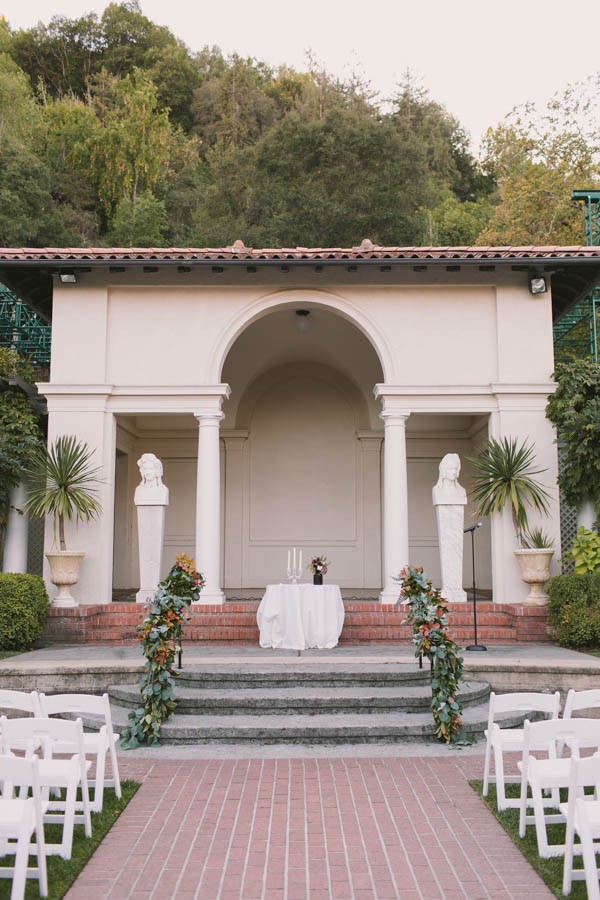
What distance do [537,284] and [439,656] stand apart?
6.32 meters

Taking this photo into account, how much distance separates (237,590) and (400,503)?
14.1 feet

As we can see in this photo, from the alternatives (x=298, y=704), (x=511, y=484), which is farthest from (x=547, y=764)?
(x=511, y=484)

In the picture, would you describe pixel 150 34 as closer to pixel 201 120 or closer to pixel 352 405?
pixel 201 120

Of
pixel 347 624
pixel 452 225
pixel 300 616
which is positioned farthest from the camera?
pixel 452 225

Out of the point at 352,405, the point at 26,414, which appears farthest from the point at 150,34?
the point at 26,414

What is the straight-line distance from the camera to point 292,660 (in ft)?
27.5

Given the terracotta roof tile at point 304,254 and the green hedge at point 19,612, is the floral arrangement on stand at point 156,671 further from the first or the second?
the terracotta roof tile at point 304,254

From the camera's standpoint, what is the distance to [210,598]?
34.7 feet

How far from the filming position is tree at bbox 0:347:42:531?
1048 cm

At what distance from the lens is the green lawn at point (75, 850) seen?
3.99m

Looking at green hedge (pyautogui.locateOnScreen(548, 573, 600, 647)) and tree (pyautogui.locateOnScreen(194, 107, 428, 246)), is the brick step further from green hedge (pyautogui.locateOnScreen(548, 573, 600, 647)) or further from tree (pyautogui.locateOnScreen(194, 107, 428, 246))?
tree (pyautogui.locateOnScreen(194, 107, 428, 246))

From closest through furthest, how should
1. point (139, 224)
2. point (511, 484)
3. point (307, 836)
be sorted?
point (307, 836)
point (511, 484)
point (139, 224)

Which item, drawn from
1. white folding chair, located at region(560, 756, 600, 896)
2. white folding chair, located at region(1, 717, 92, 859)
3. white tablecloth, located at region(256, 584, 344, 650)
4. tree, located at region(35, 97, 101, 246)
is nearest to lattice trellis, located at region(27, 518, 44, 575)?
white tablecloth, located at region(256, 584, 344, 650)

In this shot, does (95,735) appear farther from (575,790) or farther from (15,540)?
(15,540)
